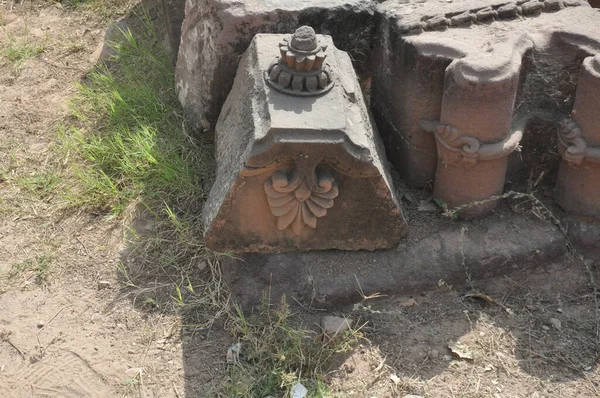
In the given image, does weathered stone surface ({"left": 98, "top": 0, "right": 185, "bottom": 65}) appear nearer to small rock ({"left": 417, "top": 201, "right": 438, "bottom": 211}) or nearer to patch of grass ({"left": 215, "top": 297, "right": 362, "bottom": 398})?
small rock ({"left": 417, "top": 201, "right": 438, "bottom": 211})

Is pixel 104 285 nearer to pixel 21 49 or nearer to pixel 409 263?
pixel 409 263

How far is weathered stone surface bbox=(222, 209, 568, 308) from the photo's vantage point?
3.05m

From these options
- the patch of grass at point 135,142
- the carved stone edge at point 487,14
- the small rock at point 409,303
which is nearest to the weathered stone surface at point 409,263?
the small rock at point 409,303

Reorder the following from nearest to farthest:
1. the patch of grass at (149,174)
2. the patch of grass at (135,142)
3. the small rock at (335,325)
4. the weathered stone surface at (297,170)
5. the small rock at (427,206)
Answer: the weathered stone surface at (297,170), the small rock at (335,325), the patch of grass at (149,174), the small rock at (427,206), the patch of grass at (135,142)

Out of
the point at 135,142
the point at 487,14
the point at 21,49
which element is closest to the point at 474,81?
the point at 487,14

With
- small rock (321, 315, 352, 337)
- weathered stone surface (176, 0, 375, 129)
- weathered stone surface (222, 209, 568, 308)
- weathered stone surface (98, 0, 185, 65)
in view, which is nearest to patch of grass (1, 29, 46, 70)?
weathered stone surface (98, 0, 185, 65)

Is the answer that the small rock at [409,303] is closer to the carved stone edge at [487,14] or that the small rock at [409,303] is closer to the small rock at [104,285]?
the carved stone edge at [487,14]

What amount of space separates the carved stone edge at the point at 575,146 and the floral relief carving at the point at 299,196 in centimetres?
96

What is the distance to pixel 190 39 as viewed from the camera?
142 inches

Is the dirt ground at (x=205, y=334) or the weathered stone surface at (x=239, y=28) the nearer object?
the dirt ground at (x=205, y=334)

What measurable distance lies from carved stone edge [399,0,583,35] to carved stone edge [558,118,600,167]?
0.52 m

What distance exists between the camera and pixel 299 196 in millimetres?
2830

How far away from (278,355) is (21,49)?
2815 millimetres

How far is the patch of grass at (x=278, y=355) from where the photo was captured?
2.76 m
